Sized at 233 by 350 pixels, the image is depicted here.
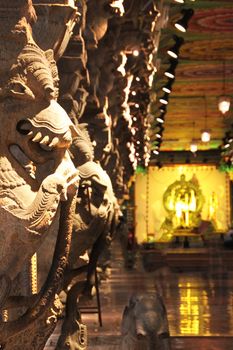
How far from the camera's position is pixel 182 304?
1633 centimetres

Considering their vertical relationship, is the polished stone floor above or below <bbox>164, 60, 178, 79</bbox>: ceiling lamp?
below

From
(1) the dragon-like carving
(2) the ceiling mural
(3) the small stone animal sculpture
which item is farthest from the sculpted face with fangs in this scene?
(2) the ceiling mural

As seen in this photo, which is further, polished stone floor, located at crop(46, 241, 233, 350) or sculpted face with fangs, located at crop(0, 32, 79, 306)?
polished stone floor, located at crop(46, 241, 233, 350)

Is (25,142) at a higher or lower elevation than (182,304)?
lower

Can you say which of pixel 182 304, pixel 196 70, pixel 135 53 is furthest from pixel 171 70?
pixel 135 53

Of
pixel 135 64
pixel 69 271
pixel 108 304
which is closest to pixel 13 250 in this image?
pixel 69 271

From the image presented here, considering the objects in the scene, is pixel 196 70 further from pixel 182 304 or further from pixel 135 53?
pixel 135 53

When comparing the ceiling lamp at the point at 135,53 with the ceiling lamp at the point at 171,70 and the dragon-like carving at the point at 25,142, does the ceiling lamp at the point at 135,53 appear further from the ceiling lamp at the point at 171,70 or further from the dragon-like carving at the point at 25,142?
the dragon-like carving at the point at 25,142

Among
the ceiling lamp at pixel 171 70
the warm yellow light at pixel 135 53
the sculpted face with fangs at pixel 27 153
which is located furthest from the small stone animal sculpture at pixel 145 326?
the ceiling lamp at pixel 171 70

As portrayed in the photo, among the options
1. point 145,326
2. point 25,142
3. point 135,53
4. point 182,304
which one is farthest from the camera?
point 182,304

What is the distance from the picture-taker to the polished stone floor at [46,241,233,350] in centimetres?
1061

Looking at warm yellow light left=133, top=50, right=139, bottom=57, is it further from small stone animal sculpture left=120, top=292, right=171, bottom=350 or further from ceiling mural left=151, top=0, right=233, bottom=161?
small stone animal sculpture left=120, top=292, right=171, bottom=350

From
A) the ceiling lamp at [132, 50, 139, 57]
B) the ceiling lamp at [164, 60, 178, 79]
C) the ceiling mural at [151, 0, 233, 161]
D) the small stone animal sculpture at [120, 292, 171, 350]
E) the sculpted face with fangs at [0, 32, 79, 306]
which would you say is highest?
the ceiling mural at [151, 0, 233, 161]

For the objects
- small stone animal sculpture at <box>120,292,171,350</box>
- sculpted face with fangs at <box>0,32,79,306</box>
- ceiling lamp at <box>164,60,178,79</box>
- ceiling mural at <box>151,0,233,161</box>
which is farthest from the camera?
ceiling lamp at <box>164,60,178,79</box>
